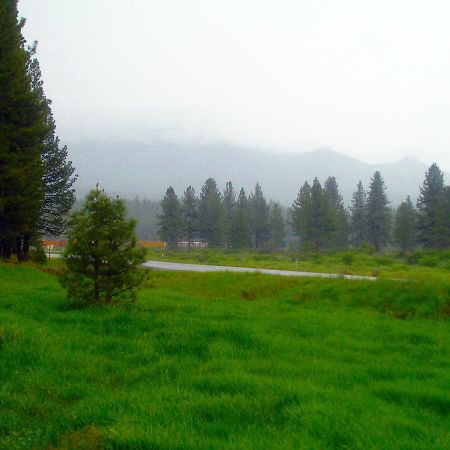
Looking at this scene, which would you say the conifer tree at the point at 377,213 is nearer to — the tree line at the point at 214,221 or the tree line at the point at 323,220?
the tree line at the point at 323,220

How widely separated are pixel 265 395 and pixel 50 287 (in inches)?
484

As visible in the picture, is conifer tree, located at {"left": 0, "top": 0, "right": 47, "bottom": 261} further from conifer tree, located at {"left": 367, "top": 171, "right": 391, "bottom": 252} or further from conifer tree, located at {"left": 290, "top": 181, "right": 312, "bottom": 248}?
conifer tree, located at {"left": 367, "top": 171, "right": 391, "bottom": 252}

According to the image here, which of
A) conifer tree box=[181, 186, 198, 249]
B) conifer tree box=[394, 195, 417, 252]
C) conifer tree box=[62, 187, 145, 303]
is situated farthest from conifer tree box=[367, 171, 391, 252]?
conifer tree box=[62, 187, 145, 303]

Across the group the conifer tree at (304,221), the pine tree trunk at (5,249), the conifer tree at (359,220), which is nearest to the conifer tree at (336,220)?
the conifer tree at (359,220)

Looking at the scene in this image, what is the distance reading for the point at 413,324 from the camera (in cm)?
1168

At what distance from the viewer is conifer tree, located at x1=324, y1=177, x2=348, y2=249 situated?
6434 centimetres

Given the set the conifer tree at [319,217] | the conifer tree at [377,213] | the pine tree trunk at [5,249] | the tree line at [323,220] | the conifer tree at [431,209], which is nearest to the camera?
the pine tree trunk at [5,249]

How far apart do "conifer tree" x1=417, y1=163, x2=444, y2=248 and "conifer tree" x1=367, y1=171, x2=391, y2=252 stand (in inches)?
375

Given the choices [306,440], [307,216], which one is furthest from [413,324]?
[307,216]

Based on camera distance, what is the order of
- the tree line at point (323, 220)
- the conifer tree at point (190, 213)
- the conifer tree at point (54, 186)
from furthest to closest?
the conifer tree at point (190, 213)
the tree line at point (323, 220)
the conifer tree at point (54, 186)

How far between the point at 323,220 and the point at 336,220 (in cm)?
327

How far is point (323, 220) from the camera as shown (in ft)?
208

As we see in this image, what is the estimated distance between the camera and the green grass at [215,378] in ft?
15.4

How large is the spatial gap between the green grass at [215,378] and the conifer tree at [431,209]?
43014mm
